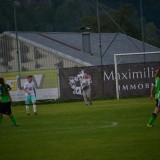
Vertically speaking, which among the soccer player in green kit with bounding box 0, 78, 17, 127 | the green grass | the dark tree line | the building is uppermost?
the dark tree line

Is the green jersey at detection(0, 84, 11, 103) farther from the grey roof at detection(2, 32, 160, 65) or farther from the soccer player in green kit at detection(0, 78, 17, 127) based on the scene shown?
the grey roof at detection(2, 32, 160, 65)

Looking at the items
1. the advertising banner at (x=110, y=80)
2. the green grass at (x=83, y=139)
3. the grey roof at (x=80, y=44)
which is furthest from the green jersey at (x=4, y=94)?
the grey roof at (x=80, y=44)

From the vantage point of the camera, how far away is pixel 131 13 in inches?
3593

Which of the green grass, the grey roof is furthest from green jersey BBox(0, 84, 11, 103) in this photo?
the grey roof

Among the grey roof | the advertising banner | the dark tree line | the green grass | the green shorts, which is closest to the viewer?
the green grass

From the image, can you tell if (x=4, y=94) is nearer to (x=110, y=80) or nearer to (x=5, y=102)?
(x=5, y=102)

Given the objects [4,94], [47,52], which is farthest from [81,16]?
[4,94]

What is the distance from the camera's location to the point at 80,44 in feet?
197

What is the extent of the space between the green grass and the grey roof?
27.2m

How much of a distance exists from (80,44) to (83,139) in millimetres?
43151

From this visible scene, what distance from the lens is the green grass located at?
1404 centimetres

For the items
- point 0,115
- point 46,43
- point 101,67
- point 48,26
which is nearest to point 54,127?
point 0,115

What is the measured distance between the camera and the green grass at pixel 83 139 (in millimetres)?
14039

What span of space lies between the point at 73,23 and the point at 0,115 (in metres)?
68.9
